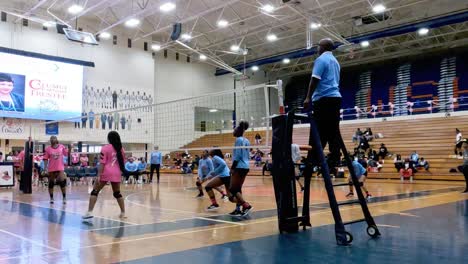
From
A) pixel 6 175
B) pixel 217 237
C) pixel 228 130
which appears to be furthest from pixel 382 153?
pixel 217 237

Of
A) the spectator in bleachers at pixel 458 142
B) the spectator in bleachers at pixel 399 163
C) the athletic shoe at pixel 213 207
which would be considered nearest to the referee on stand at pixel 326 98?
the athletic shoe at pixel 213 207

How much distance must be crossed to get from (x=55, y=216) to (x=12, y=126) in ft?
62.0

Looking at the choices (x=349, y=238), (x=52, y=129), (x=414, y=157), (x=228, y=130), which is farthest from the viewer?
(x=228, y=130)

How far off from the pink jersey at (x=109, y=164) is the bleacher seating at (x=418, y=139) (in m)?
15.7

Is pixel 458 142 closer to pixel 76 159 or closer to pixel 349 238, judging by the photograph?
pixel 349 238

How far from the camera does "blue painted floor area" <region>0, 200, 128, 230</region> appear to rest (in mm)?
Result: 6246

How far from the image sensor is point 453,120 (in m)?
22.2

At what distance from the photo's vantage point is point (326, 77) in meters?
4.84

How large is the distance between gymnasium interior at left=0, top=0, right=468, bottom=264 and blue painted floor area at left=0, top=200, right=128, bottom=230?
0.03 m

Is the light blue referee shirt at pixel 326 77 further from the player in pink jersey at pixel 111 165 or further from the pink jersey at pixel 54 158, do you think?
the pink jersey at pixel 54 158

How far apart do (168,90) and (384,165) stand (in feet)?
56.7

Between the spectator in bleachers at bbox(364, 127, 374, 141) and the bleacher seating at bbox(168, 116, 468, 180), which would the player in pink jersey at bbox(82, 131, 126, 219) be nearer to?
the bleacher seating at bbox(168, 116, 468, 180)

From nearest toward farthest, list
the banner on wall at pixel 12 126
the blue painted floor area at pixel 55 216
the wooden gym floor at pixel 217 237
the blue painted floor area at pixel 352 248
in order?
the blue painted floor area at pixel 352 248 → the wooden gym floor at pixel 217 237 → the blue painted floor area at pixel 55 216 → the banner on wall at pixel 12 126

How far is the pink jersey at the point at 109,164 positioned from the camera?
6859 mm
